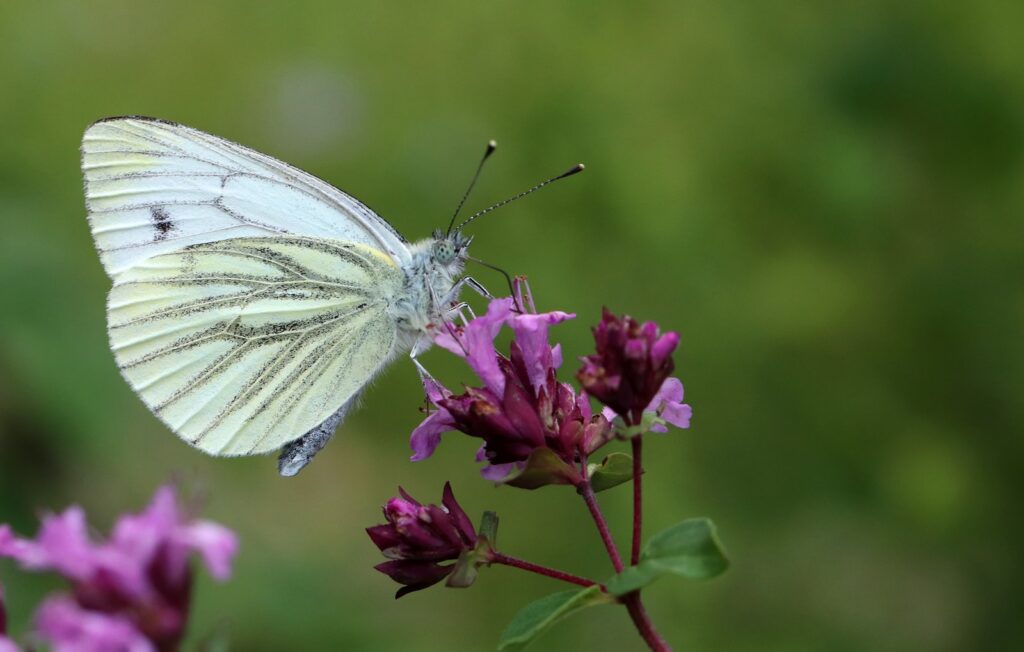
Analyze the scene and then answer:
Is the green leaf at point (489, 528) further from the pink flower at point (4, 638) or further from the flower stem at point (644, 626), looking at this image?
the pink flower at point (4, 638)

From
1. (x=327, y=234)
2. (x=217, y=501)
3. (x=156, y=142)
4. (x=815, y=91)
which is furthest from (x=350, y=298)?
(x=815, y=91)

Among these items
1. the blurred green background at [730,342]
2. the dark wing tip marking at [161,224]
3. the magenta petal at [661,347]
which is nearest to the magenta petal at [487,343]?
the magenta petal at [661,347]

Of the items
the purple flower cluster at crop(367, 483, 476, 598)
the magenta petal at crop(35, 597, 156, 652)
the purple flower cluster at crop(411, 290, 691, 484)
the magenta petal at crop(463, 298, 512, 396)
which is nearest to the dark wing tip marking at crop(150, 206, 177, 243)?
the purple flower cluster at crop(411, 290, 691, 484)

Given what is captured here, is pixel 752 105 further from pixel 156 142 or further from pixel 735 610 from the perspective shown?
pixel 156 142

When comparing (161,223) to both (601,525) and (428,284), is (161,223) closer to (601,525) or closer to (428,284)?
(428,284)

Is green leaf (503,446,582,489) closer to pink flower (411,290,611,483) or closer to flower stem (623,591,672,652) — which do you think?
pink flower (411,290,611,483)

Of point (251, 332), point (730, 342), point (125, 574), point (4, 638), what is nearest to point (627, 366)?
point (125, 574)
